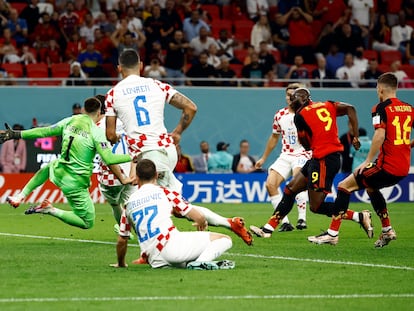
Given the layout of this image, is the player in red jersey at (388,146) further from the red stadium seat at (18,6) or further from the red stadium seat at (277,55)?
the red stadium seat at (18,6)

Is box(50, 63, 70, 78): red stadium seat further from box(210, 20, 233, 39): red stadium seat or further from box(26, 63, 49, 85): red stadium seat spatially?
box(210, 20, 233, 39): red stadium seat

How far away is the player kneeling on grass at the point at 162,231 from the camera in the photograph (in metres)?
11.1

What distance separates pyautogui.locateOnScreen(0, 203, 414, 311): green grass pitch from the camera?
952 centimetres

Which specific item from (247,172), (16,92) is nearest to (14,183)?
(16,92)

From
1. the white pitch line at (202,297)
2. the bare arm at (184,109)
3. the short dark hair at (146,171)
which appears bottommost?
the white pitch line at (202,297)

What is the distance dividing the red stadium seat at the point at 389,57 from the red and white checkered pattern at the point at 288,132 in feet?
42.4

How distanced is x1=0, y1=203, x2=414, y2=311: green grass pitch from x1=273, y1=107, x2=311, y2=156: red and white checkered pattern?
215cm

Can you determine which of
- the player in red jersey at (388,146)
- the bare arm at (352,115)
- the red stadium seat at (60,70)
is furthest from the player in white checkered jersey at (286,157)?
the red stadium seat at (60,70)

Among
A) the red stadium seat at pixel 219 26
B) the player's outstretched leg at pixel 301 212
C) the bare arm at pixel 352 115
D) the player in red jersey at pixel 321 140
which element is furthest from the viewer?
the red stadium seat at pixel 219 26

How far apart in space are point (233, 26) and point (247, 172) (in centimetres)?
548

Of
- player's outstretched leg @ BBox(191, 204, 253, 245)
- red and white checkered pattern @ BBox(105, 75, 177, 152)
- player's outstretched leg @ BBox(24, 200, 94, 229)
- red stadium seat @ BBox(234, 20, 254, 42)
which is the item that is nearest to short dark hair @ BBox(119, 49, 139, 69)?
red and white checkered pattern @ BBox(105, 75, 177, 152)

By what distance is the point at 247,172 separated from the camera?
87.8 feet

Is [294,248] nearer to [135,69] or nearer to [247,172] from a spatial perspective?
[135,69]

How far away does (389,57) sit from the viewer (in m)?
30.4
